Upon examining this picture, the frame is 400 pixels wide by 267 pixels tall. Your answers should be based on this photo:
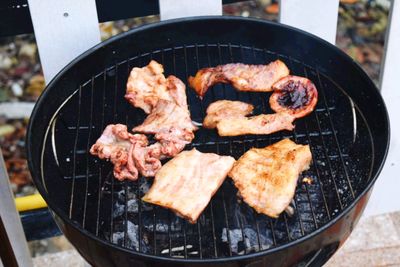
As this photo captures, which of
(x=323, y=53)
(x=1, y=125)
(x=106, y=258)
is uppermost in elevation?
(x=323, y=53)

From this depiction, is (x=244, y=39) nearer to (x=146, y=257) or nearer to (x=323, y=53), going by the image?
(x=323, y=53)

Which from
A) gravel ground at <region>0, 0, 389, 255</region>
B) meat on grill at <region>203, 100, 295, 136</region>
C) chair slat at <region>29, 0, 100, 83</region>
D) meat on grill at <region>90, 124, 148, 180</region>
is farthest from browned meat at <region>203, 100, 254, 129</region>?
gravel ground at <region>0, 0, 389, 255</region>

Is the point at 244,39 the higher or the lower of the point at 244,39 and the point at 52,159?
the higher

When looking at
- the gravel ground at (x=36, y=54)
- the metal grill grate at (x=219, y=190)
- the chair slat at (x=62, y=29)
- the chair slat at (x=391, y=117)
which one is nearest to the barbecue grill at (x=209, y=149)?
the metal grill grate at (x=219, y=190)

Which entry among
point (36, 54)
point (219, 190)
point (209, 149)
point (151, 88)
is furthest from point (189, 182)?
point (36, 54)

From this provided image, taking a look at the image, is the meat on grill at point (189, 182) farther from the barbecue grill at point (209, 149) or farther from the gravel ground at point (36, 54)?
the gravel ground at point (36, 54)

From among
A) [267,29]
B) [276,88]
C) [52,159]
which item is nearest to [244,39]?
[267,29]

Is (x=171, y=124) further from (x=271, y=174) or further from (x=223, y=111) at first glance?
(x=271, y=174)
